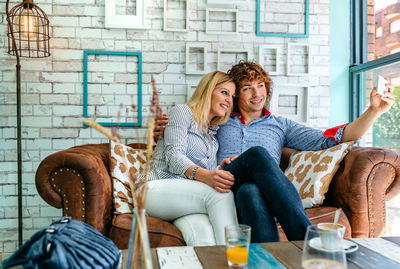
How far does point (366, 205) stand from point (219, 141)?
94cm

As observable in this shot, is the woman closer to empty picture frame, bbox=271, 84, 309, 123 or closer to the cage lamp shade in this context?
empty picture frame, bbox=271, 84, 309, 123

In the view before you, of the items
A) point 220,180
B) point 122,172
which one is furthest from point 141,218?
point 122,172

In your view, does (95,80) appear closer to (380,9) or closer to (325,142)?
(325,142)

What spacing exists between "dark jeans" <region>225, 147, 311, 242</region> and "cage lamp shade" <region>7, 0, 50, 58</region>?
1.63 metres

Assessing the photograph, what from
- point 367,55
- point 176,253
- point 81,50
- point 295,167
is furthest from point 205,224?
point 367,55

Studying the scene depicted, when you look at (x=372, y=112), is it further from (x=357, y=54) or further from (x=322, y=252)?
(x=322, y=252)

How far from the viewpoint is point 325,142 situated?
2133 mm

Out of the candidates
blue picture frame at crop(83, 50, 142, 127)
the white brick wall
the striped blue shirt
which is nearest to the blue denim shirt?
the striped blue shirt

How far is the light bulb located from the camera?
89.7 inches

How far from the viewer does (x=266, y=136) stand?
2.28 meters

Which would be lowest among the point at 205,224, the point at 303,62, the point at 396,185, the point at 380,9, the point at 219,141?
the point at 205,224

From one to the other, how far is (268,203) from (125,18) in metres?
1.73

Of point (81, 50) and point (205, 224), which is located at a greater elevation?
point (81, 50)

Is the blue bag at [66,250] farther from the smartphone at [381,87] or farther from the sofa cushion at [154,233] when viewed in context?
the smartphone at [381,87]
